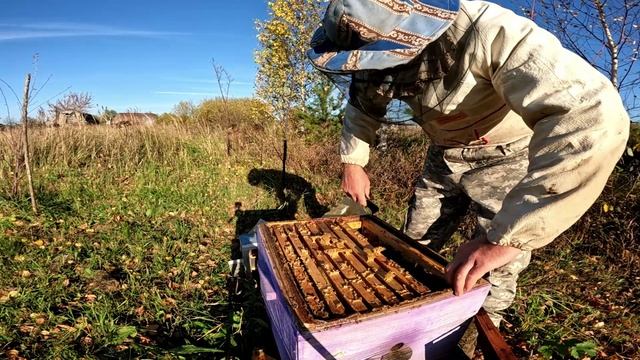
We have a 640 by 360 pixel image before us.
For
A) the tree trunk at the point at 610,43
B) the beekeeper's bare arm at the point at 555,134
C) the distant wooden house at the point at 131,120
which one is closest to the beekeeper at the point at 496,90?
the beekeeper's bare arm at the point at 555,134

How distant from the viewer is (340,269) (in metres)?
1.74

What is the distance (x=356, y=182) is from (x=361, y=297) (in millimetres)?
1032

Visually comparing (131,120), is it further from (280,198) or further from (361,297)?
(361,297)

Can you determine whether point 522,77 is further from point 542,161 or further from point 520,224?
point 520,224

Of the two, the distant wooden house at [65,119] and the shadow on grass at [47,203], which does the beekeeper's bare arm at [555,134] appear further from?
the distant wooden house at [65,119]

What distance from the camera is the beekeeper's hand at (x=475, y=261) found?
1.26m

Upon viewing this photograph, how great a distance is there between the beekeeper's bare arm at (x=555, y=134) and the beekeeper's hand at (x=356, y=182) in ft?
3.94

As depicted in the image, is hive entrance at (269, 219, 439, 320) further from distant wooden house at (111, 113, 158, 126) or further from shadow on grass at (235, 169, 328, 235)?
distant wooden house at (111, 113, 158, 126)

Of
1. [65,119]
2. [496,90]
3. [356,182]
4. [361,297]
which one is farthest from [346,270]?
[65,119]

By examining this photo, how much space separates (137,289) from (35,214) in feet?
7.11

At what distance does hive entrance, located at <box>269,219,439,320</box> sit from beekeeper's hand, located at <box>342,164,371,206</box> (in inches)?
10.6

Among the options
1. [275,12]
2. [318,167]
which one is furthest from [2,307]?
[275,12]

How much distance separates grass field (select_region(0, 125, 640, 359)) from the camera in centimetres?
252

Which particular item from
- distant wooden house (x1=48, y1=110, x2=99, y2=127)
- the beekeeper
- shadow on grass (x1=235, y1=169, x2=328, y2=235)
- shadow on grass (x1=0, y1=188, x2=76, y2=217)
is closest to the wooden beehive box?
the beekeeper
